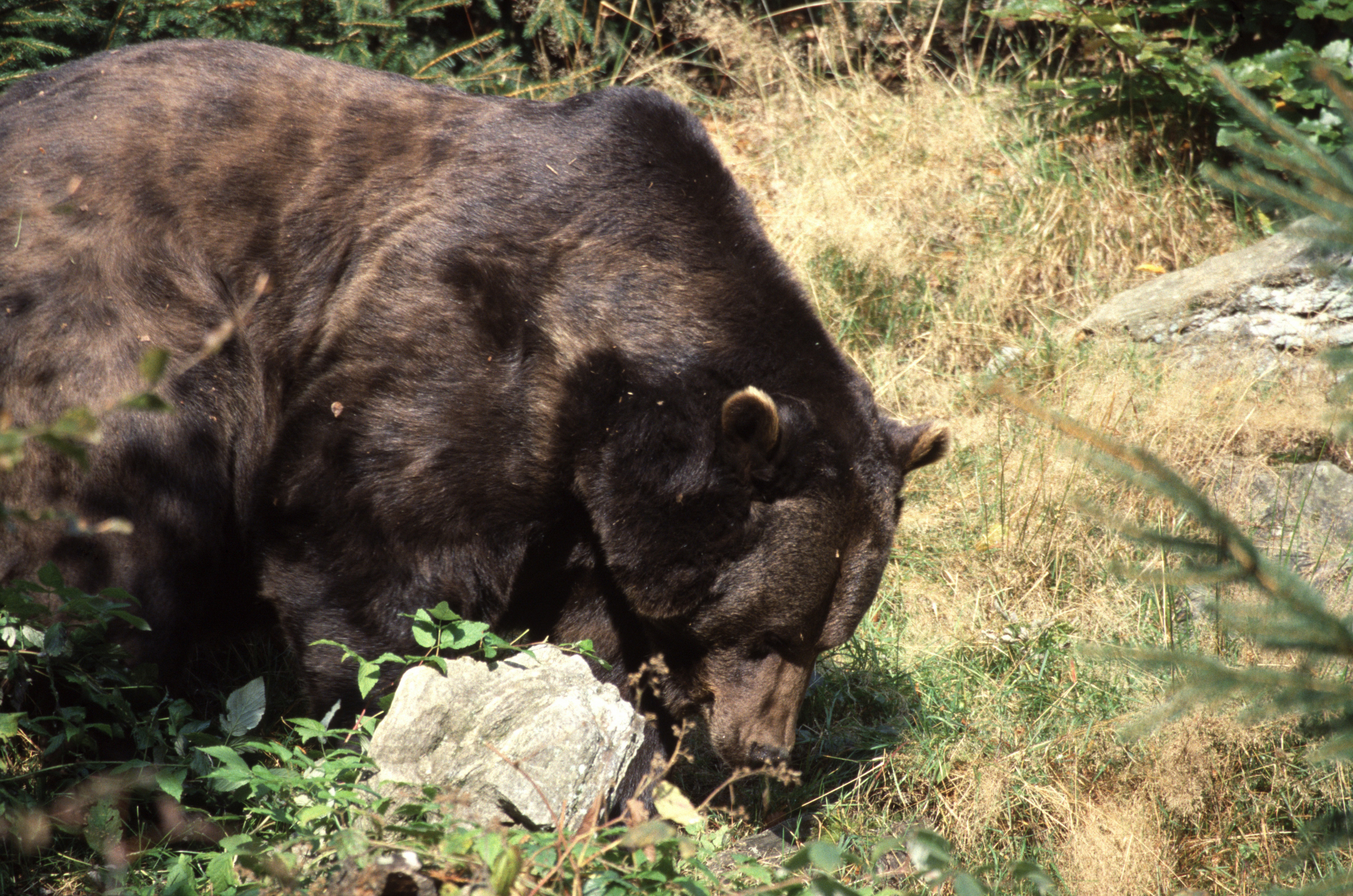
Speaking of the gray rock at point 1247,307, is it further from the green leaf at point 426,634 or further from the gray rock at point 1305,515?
the green leaf at point 426,634

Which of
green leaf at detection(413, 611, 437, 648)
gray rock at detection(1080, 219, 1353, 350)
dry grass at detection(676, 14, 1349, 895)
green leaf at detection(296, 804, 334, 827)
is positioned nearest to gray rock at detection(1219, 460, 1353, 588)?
dry grass at detection(676, 14, 1349, 895)

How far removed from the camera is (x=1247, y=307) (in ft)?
21.2

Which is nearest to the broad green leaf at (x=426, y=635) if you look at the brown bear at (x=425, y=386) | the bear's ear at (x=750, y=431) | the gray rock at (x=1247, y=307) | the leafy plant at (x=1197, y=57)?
the brown bear at (x=425, y=386)

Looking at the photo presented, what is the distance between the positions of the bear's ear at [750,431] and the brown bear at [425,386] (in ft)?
0.03

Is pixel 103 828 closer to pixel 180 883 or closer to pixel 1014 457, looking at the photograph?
pixel 180 883

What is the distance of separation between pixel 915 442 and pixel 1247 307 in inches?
141

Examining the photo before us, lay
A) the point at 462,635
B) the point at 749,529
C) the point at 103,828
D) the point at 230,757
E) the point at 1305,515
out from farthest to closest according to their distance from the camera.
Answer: the point at 1305,515, the point at 749,529, the point at 462,635, the point at 103,828, the point at 230,757

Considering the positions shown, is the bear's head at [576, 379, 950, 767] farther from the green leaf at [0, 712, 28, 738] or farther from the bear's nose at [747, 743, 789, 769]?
the green leaf at [0, 712, 28, 738]

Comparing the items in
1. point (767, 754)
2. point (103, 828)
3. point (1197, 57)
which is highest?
point (1197, 57)

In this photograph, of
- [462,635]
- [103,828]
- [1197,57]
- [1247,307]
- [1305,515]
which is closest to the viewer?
[103,828]

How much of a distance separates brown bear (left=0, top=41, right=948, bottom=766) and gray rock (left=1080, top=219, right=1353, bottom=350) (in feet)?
10.9

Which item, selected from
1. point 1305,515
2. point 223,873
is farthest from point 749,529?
point 1305,515

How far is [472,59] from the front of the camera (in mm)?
6910

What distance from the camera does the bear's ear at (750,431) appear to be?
3.42 metres
